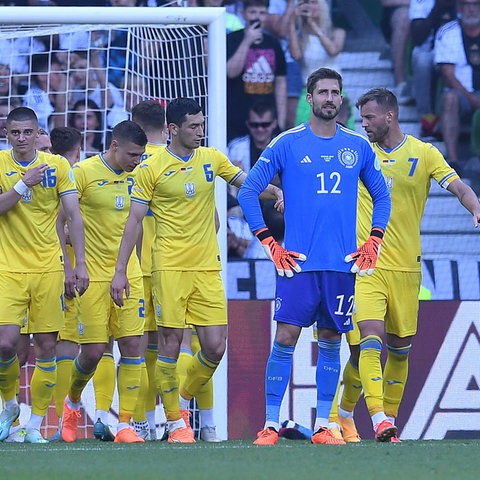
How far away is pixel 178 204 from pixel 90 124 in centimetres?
359

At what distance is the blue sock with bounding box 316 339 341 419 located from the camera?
719 centimetres

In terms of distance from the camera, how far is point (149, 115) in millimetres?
8734

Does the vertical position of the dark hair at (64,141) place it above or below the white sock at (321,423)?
above

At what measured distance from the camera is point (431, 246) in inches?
527

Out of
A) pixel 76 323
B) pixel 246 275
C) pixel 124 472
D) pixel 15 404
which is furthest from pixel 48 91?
pixel 124 472

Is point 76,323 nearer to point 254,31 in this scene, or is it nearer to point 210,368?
point 210,368

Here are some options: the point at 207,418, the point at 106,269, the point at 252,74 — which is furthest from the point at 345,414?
the point at 252,74

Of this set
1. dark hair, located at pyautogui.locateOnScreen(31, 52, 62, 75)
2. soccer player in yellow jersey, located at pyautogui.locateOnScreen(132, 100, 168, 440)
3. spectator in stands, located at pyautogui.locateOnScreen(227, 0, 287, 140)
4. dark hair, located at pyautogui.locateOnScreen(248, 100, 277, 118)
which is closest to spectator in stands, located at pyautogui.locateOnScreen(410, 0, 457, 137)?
spectator in stands, located at pyautogui.locateOnScreen(227, 0, 287, 140)

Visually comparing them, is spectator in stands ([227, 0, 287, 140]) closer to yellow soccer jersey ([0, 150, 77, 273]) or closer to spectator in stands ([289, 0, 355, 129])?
spectator in stands ([289, 0, 355, 129])

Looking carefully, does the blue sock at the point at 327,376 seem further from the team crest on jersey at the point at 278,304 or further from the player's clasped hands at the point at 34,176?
the player's clasped hands at the point at 34,176

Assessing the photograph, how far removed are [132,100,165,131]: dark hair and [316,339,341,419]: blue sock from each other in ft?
7.73

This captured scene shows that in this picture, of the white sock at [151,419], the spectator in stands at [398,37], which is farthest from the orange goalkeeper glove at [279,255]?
the spectator in stands at [398,37]

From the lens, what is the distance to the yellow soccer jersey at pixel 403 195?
8.07 m

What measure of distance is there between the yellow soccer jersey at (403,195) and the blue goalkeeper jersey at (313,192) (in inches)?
36.0
